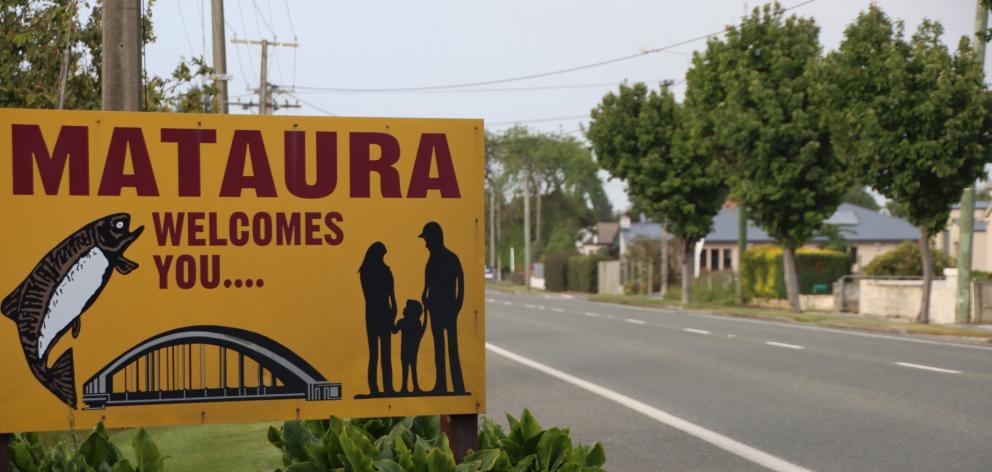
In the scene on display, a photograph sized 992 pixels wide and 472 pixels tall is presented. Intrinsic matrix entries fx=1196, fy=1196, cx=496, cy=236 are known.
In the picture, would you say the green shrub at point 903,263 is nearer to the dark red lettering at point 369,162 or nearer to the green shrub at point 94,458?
the dark red lettering at point 369,162

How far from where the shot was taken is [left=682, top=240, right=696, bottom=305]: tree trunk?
1791 inches

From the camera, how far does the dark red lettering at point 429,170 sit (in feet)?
17.9

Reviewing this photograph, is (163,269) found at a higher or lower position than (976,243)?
higher

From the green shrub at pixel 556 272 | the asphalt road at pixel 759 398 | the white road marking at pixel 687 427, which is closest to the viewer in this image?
the white road marking at pixel 687 427

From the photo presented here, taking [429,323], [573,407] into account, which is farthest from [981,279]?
[429,323]

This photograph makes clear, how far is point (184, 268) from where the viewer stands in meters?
5.31

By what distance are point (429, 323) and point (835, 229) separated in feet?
196

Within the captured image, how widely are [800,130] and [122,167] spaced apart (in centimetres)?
3237

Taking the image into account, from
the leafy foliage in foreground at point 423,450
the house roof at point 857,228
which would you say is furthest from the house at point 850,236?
the leafy foliage in foreground at point 423,450

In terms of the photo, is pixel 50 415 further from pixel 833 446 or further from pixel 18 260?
pixel 833 446

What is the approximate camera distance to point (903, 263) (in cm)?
4384

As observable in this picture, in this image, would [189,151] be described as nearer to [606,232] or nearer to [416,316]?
[416,316]

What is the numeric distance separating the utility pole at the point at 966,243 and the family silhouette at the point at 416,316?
23.8 metres

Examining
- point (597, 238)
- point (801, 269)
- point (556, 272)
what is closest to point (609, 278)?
point (556, 272)
